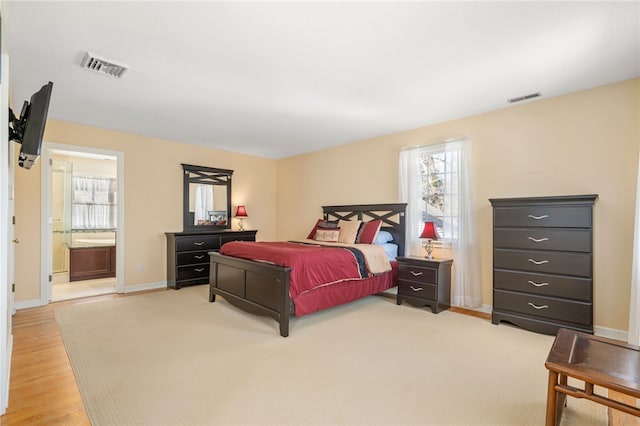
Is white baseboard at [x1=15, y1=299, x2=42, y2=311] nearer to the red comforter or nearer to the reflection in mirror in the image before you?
the reflection in mirror

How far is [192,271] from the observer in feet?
17.4

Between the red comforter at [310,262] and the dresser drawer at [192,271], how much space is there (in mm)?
1530

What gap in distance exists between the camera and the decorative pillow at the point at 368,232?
188 inches

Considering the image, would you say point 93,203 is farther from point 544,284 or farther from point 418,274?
point 544,284

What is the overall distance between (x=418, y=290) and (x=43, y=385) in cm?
376

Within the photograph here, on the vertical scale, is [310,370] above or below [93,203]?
below

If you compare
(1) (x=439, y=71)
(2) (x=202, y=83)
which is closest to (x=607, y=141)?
(1) (x=439, y=71)

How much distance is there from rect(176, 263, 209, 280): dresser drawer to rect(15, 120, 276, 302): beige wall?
0.48m

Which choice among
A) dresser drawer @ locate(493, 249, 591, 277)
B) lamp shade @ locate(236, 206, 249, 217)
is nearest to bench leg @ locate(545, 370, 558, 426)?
dresser drawer @ locate(493, 249, 591, 277)

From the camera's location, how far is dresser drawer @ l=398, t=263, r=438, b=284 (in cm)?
397

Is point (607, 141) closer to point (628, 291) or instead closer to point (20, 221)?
point (628, 291)

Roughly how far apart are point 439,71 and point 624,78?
186cm

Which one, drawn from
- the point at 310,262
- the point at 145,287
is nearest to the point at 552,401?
the point at 310,262

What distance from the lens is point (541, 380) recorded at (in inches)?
90.8
